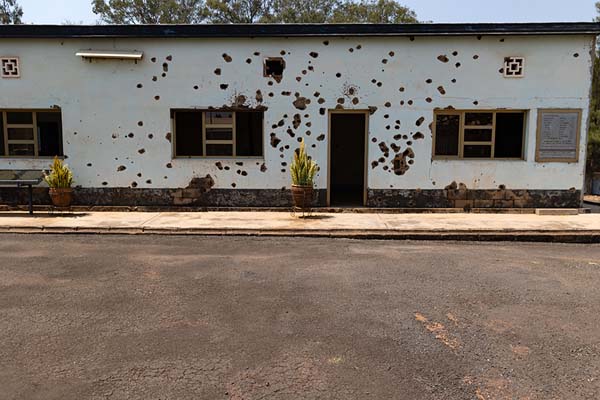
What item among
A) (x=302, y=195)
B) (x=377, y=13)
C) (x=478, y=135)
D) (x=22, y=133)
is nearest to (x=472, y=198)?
(x=478, y=135)

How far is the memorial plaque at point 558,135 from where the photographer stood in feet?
32.7

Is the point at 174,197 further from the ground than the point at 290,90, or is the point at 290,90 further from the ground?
the point at 290,90

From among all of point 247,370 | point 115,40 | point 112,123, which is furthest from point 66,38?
point 247,370

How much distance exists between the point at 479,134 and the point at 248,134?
541cm

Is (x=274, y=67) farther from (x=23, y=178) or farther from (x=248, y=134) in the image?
(x=23, y=178)

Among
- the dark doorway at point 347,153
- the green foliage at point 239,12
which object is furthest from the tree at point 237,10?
the dark doorway at point 347,153

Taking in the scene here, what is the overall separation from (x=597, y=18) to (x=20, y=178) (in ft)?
75.9

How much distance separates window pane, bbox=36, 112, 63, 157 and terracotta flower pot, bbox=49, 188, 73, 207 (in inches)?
51.9

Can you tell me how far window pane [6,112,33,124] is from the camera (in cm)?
1048

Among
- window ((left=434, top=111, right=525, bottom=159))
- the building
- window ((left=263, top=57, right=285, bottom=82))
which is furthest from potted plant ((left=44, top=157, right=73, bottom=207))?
window ((left=434, top=111, right=525, bottom=159))

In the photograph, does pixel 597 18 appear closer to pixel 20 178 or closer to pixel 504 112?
pixel 504 112

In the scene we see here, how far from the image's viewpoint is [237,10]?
29.7 m

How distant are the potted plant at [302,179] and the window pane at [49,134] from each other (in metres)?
5.72

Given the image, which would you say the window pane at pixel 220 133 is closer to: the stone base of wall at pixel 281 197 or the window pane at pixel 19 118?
the stone base of wall at pixel 281 197
